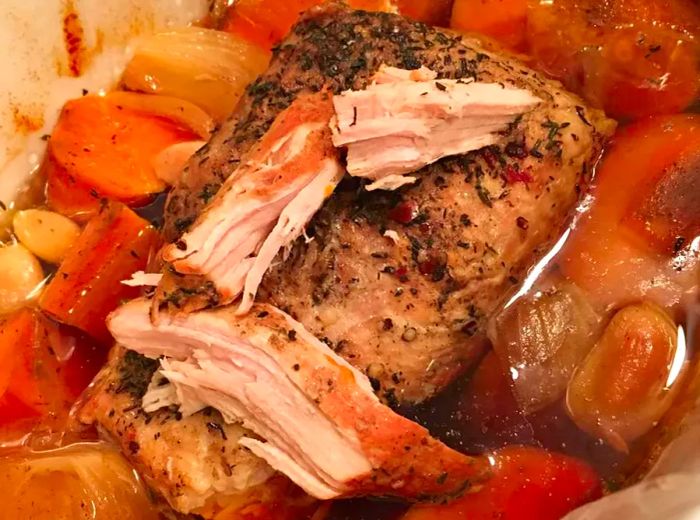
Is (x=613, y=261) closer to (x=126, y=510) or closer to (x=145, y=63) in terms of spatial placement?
(x=126, y=510)

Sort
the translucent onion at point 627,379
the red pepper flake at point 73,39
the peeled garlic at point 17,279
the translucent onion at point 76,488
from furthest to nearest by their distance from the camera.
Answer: the red pepper flake at point 73,39 < the peeled garlic at point 17,279 < the translucent onion at point 627,379 < the translucent onion at point 76,488

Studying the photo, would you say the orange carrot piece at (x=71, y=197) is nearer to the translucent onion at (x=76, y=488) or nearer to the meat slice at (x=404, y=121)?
the translucent onion at (x=76, y=488)

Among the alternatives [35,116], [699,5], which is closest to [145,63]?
[35,116]

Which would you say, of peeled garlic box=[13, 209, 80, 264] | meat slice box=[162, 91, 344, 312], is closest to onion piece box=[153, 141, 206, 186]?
peeled garlic box=[13, 209, 80, 264]

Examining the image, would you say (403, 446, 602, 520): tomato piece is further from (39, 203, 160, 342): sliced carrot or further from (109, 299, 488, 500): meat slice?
(39, 203, 160, 342): sliced carrot

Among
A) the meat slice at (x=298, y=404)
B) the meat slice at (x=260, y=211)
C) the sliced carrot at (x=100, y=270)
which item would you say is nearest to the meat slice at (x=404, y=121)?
the meat slice at (x=260, y=211)

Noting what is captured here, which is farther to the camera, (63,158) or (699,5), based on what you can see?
(63,158)
